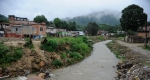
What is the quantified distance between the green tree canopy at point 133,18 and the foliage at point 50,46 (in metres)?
37.8

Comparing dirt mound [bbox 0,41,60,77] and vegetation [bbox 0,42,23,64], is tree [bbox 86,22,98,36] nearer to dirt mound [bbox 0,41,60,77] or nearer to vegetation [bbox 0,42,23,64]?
dirt mound [bbox 0,41,60,77]

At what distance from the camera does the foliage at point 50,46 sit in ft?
65.3

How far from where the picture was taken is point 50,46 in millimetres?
20250

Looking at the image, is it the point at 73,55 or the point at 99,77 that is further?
the point at 73,55

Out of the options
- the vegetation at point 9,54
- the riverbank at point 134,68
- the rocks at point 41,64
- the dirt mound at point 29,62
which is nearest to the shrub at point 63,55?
the dirt mound at point 29,62

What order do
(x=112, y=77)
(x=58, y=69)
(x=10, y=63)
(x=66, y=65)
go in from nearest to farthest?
(x=112, y=77), (x=10, y=63), (x=58, y=69), (x=66, y=65)

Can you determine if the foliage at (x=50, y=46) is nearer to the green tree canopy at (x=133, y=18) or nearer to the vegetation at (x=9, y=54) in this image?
the vegetation at (x=9, y=54)

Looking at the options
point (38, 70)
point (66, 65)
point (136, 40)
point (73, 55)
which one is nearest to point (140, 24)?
point (136, 40)

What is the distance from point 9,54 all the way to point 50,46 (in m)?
5.84

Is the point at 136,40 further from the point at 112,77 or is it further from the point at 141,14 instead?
the point at 112,77

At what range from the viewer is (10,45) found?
16.7m

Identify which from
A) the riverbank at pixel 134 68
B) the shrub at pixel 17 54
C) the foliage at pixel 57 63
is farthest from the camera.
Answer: the foliage at pixel 57 63

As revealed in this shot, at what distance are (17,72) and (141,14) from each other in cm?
4664

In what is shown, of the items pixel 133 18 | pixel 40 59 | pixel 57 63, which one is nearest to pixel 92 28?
pixel 133 18
